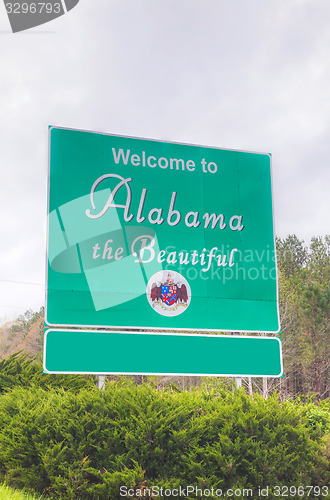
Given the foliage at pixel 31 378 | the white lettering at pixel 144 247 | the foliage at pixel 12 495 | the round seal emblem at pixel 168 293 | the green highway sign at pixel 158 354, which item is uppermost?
the white lettering at pixel 144 247

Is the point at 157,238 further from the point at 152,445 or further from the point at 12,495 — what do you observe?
the point at 12,495

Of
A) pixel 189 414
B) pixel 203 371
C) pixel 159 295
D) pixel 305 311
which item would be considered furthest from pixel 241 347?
pixel 305 311

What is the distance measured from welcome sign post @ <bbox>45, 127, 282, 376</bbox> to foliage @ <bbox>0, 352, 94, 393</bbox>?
195 centimetres

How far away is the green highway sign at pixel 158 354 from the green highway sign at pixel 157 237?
0.22m

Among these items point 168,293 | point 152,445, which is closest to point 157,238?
point 168,293

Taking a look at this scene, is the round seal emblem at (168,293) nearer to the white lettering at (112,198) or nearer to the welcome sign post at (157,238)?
the welcome sign post at (157,238)

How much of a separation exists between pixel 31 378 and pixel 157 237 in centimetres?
382

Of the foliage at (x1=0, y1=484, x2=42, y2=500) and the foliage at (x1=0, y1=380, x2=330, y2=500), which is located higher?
the foliage at (x1=0, y1=380, x2=330, y2=500)

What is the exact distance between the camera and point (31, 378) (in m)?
10.3

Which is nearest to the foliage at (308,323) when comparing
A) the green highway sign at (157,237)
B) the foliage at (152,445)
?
the green highway sign at (157,237)

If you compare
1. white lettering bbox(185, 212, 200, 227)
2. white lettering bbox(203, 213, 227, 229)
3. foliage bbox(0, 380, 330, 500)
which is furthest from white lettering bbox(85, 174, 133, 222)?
foliage bbox(0, 380, 330, 500)

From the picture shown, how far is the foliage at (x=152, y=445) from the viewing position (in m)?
6.61

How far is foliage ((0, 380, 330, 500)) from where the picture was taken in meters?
6.61

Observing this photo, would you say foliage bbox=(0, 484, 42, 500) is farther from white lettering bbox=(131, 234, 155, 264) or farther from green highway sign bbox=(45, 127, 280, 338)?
white lettering bbox=(131, 234, 155, 264)
